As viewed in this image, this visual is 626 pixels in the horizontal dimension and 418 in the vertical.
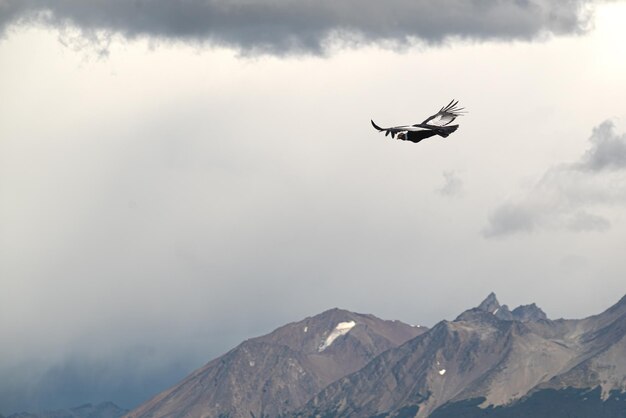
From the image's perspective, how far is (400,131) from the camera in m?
127

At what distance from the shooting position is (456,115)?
132 metres

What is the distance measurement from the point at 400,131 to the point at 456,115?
730 cm
